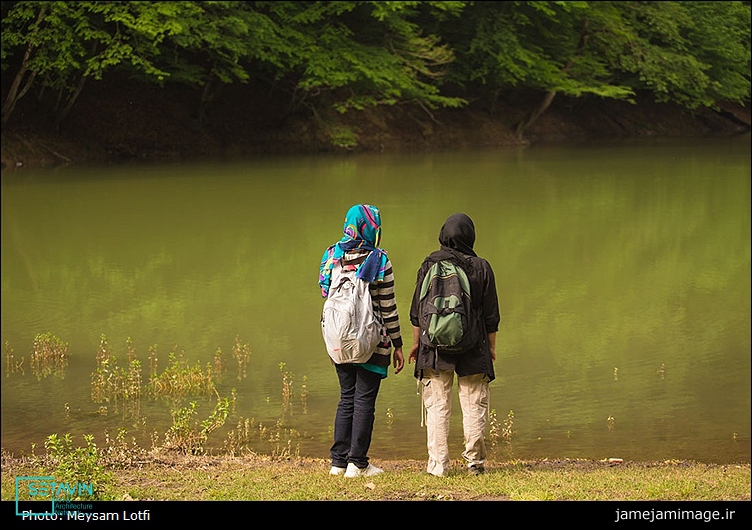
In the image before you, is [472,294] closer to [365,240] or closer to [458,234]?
[458,234]

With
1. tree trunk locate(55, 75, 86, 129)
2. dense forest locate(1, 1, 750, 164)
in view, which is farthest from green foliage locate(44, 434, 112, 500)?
tree trunk locate(55, 75, 86, 129)

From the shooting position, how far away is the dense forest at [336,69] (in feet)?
86.8

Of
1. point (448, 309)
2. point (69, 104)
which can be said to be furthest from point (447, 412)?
point (69, 104)

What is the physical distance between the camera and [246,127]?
32.5 m

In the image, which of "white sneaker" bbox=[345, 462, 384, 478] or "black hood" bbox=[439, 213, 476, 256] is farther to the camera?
"white sneaker" bbox=[345, 462, 384, 478]

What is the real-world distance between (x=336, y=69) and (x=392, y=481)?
2547cm

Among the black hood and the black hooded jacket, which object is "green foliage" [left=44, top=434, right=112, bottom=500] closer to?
the black hooded jacket

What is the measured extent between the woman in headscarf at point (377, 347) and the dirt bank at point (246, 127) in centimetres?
2167

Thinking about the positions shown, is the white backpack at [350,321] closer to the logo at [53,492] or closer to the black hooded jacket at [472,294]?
the black hooded jacket at [472,294]

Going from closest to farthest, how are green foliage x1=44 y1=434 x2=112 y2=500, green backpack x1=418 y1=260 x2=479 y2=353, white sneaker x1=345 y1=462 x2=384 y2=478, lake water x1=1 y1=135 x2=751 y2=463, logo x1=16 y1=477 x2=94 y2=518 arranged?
logo x1=16 y1=477 x2=94 y2=518, green foliage x1=44 y1=434 x2=112 y2=500, green backpack x1=418 y1=260 x2=479 y2=353, white sneaker x1=345 y1=462 x2=384 y2=478, lake water x1=1 y1=135 x2=751 y2=463

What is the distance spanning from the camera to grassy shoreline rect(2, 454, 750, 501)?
16.8 ft

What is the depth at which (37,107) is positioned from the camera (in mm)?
28438

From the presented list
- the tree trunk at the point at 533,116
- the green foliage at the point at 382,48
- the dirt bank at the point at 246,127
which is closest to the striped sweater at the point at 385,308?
the green foliage at the point at 382,48

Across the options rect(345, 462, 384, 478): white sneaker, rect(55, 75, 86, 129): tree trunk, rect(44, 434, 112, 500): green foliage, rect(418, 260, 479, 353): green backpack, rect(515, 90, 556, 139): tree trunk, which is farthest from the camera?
rect(515, 90, 556, 139): tree trunk
